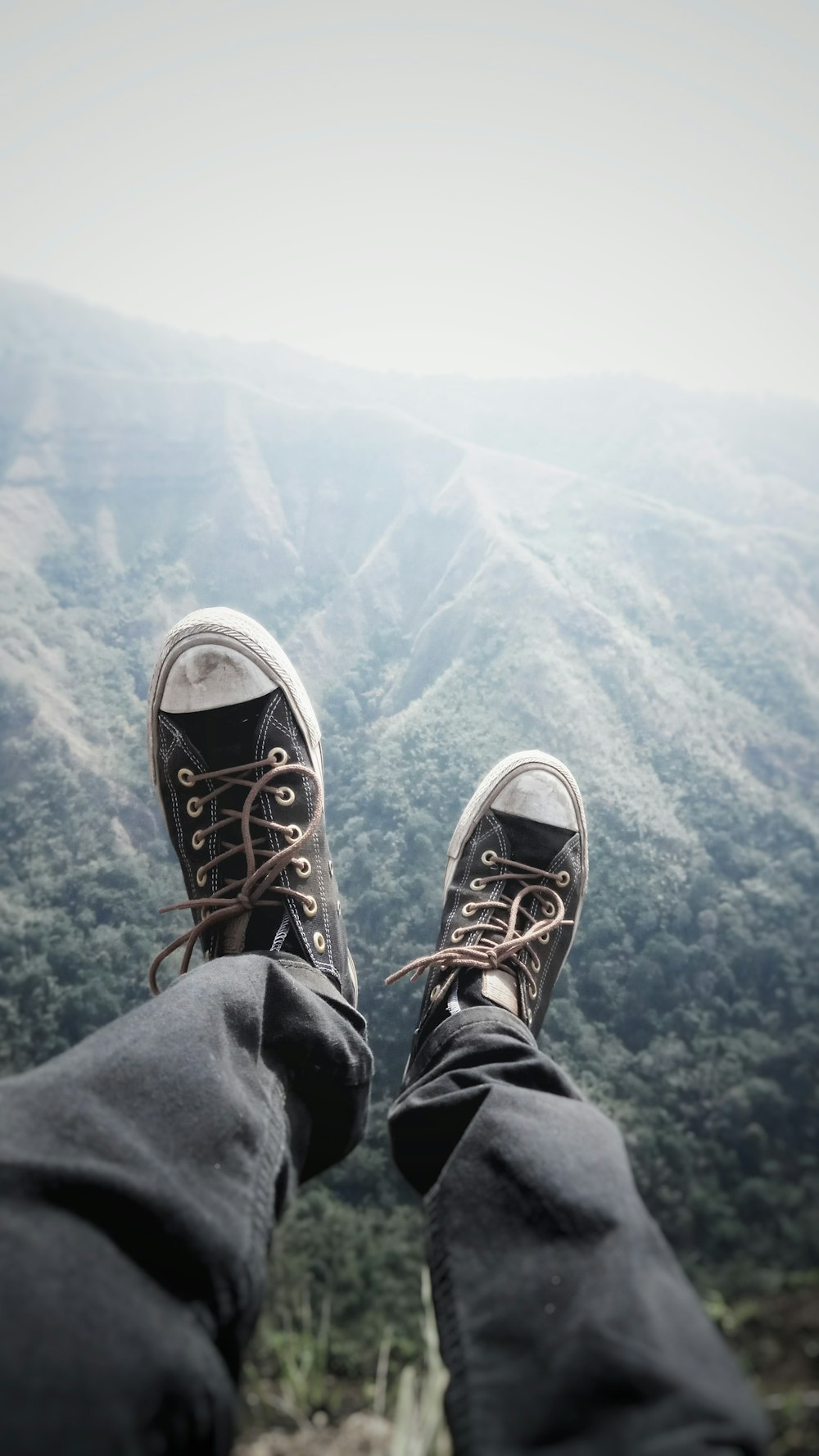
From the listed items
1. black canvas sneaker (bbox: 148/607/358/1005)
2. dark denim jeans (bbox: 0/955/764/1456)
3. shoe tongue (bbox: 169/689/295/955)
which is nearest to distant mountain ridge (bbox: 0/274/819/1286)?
black canvas sneaker (bbox: 148/607/358/1005)

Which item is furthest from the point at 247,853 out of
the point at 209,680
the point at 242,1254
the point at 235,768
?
the point at 242,1254

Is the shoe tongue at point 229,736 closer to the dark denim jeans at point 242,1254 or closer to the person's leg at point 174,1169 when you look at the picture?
the person's leg at point 174,1169

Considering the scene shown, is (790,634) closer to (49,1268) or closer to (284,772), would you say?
(284,772)

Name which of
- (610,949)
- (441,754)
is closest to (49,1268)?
(610,949)

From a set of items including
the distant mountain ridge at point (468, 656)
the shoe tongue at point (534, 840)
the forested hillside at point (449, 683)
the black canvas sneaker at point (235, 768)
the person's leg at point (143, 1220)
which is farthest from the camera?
the shoe tongue at point (534, 840)

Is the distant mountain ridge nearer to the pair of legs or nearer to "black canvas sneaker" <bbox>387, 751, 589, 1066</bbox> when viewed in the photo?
"black canvas sneaker" <bbox>387, 751, 589, 1066</bbox>

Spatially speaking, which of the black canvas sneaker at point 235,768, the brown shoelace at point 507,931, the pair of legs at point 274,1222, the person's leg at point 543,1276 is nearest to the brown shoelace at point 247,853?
the black canvas sneaker at point 235,768

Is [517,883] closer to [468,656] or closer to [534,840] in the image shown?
[534,840]
